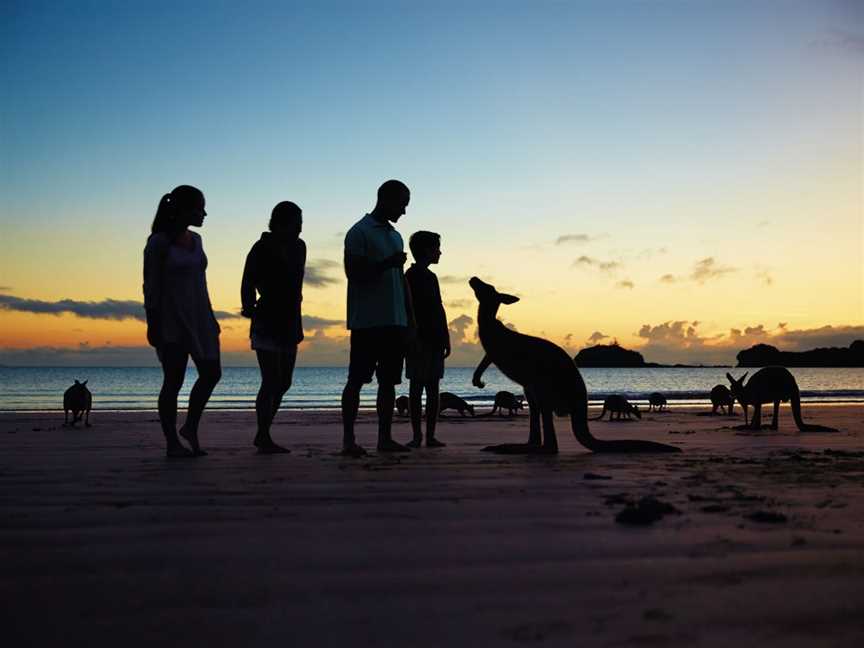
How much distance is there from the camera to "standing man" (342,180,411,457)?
244 inches

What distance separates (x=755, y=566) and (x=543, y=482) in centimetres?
181

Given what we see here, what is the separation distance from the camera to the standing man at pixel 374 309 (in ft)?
20.4

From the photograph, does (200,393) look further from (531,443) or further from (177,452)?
(531,443)

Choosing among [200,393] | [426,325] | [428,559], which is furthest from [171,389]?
[428,559]

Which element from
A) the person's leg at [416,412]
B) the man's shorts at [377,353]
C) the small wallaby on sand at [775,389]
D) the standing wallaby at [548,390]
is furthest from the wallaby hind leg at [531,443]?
the small wallaby on sand at [775,389]

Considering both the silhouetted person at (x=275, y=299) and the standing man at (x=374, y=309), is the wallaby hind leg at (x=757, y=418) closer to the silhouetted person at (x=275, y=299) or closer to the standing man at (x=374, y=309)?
the standing man at (x=374, y=309)

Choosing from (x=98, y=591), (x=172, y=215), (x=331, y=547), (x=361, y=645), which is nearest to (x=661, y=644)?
(x=361, y=645)

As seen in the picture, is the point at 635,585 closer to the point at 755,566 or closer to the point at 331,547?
the point at 755,566

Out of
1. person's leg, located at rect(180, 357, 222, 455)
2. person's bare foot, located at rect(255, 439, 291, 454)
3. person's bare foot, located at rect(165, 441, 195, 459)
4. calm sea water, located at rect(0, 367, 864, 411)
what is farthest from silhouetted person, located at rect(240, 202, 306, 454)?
calm sea water, located at rect(0, 367, 864, 411)

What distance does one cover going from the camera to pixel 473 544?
102 inches

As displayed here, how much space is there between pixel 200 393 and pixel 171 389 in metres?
0.29

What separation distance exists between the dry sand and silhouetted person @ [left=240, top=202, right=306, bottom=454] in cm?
218

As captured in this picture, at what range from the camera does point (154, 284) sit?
18.9 feet

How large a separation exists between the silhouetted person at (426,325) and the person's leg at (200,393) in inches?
→ 83.0
